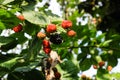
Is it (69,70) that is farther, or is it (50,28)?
(69,70)

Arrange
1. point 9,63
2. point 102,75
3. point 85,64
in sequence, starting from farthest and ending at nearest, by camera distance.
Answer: point 85,64 < point 102,75 < point 9,63

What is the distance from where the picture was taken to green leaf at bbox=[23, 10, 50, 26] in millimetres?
2381

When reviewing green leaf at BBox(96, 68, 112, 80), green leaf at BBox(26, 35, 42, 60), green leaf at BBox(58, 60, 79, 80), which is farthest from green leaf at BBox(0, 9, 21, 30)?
green leaf at BBox(96, 68, 112, 80)

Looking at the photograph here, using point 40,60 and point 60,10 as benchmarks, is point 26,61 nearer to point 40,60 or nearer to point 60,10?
point 40,60

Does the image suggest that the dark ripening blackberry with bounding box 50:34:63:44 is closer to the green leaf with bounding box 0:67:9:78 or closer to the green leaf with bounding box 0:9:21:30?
the green leaf with bounding box 0:9:21:30

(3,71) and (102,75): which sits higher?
(102,75)

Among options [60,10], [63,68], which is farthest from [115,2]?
[63,68]

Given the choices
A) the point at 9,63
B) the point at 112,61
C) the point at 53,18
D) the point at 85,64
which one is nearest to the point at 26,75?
the point at 9,63

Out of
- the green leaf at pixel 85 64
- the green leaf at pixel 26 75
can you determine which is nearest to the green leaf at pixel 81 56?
the green leaf at pixel 85 64

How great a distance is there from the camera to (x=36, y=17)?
240 cm

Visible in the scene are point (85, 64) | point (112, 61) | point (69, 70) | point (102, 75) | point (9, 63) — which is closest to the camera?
point (9, 63)

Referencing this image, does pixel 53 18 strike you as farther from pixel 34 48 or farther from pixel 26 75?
pixel 26 75

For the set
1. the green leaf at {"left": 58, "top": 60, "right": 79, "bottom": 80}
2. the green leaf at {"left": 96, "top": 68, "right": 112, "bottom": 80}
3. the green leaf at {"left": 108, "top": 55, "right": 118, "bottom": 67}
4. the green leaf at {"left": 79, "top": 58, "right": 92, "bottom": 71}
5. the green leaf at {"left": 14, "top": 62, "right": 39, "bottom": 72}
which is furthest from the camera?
the green leaf at {"left": 108, "top": 55, "right": 118, "bottom": 67}

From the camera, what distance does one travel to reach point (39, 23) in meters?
2.37
